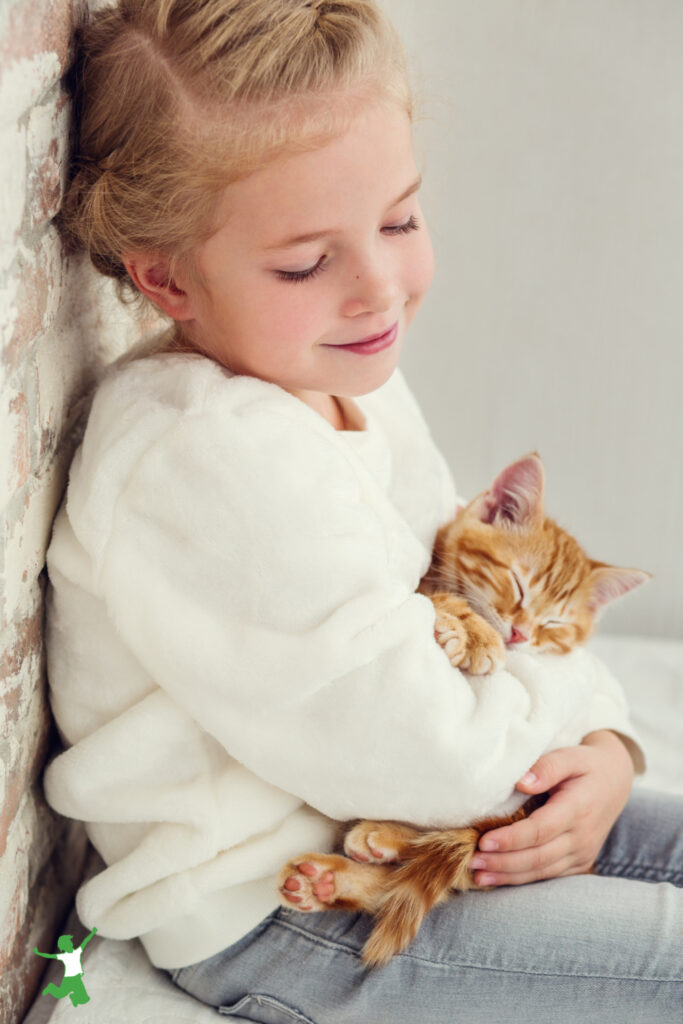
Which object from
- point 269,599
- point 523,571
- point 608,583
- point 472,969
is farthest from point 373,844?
point 608,583

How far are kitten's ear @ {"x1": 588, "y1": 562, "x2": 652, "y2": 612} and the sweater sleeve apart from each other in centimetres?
44

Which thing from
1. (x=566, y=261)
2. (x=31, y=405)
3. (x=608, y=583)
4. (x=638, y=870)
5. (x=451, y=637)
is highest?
(x=31, y=405)

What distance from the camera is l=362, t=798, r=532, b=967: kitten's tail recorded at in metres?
0.99

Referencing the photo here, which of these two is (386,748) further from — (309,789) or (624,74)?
(624,74)

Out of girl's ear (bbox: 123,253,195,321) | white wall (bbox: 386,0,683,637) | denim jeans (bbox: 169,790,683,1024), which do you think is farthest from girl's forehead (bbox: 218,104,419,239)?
white wall (bbox: 386,0,683,637)

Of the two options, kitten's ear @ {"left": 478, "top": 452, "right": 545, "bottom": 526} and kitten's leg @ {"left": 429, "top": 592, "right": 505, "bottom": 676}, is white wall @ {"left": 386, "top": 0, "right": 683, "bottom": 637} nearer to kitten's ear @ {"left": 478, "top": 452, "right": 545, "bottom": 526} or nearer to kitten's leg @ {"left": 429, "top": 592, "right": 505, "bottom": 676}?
kitten's ear @ {"left": 478, "top": 452, "right": 545, "bottom": 526}

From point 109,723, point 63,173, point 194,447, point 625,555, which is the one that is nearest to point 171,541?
point 194,447

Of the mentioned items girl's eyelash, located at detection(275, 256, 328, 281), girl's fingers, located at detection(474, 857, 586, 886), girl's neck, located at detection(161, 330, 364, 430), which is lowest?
girl's fingers, located at detection(474, 857, 586, 886)

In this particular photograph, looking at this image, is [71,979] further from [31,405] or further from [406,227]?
[406,227]

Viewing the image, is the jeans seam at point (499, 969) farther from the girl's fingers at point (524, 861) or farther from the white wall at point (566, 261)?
the white wall at point (566, 261)

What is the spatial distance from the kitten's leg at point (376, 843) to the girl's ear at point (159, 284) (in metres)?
0.56

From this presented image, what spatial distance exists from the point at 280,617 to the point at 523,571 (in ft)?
1.53

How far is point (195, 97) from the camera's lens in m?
0.95

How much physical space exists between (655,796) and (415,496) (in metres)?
0.52
